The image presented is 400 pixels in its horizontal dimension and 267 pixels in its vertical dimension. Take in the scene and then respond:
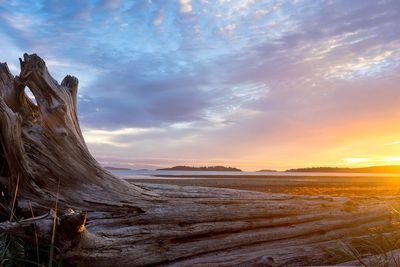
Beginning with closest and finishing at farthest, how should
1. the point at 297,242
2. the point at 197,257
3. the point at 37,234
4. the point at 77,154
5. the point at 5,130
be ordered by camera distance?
the point at 37,234 → the point at 5,130 → the point at 197,257 → the point at 77,154 → the point at 297,242

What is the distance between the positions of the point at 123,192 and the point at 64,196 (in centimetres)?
81

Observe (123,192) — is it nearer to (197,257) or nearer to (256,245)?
(197,257)

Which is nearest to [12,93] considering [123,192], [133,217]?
[123,192]

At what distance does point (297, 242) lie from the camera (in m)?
5.88

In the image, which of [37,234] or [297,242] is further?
[297,242]

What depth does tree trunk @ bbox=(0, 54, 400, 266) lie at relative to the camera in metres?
4.46

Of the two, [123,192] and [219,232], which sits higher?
[123,192]

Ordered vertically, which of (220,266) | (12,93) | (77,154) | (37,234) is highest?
(12,93)

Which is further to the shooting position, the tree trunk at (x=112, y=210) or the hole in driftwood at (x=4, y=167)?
the hole in driftwood at (x=4, y=167)

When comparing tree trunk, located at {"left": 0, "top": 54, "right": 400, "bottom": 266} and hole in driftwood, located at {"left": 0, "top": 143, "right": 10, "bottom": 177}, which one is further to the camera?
hole in driftwood, located at {"left": 0, "top": 143, "right": 10, "bottom": 177}

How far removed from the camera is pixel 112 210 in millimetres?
5004

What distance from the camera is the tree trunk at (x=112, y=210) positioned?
4.46 m

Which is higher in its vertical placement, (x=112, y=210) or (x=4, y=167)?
(x=4, y=167)

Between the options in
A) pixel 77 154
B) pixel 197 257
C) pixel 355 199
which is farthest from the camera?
pixel 355 199
